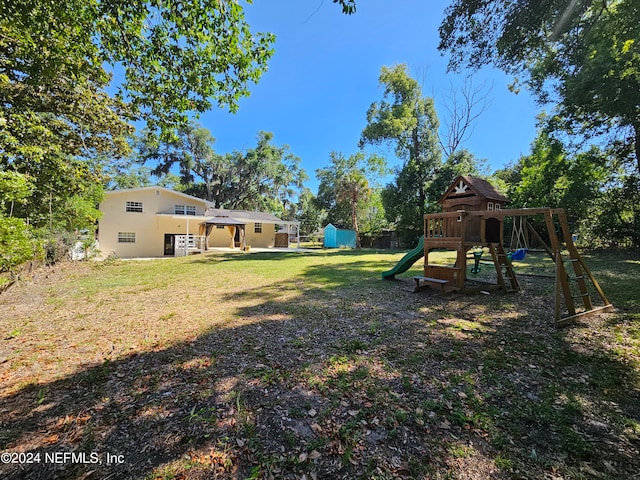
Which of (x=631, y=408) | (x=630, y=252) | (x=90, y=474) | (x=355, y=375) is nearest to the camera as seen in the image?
(x=90, y=474)

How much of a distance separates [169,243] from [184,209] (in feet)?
9.03

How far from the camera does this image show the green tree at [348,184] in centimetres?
2798

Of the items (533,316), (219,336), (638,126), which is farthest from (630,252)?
(219,336)

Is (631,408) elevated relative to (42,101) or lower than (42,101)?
lower

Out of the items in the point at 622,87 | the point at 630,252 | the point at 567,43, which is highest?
the point at 567,43

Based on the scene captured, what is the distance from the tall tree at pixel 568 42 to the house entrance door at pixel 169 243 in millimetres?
19925

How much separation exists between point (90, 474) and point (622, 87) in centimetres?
1407

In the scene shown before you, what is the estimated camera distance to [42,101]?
848cm

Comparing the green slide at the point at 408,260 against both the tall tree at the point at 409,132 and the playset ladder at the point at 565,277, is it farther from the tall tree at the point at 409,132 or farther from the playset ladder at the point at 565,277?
the tall tree at the point at 409,132

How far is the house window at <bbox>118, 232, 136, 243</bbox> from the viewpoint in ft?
59.7

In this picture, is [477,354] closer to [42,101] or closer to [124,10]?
[124,10]

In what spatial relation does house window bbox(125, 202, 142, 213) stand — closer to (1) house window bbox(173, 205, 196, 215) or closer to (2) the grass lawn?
(1) house window bbox(173, 205, 196, 215)

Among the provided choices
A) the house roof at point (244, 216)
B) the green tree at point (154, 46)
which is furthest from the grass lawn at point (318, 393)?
the house roof at point (244, 216)

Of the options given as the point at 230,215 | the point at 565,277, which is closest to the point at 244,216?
the point at 230,215
